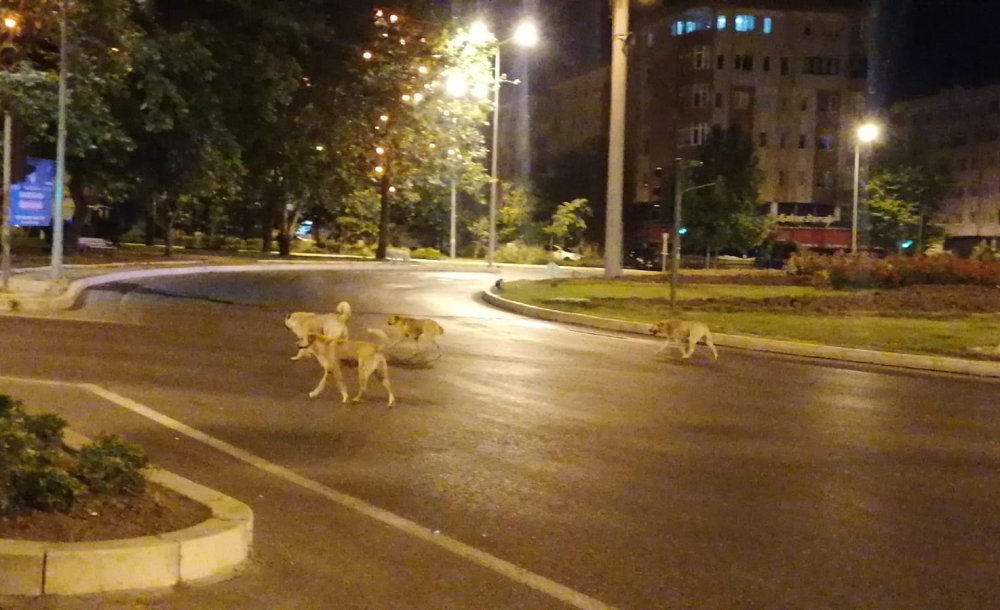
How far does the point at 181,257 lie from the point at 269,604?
40.7 m

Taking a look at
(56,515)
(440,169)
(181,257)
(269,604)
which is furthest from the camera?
(440,169)

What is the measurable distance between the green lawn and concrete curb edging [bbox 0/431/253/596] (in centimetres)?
1480

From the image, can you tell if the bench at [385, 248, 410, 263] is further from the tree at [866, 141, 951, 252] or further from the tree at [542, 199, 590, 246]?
the tree at [866, 141, 951, 252]

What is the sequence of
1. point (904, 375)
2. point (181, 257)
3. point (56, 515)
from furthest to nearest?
point (181, 257), point (904, 375), point (56, 515)

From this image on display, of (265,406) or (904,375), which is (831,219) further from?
(265,406)

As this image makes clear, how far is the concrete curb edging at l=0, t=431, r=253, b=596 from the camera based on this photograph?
5656 mm

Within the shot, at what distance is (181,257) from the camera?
44938 millimetres

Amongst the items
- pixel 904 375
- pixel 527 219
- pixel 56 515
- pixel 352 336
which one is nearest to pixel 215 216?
pixel 527 219

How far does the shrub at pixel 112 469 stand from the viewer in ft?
21.7

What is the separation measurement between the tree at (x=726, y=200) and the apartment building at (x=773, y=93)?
7180 mm

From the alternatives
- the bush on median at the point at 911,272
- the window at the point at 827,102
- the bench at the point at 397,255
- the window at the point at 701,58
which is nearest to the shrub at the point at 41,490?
the bush on median at the point at 911,272

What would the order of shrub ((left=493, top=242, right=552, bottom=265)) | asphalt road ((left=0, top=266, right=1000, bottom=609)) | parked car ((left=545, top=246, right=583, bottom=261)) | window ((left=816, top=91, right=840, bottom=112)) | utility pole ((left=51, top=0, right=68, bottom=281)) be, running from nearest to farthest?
1. asphalt road ((left=0, top=266, right=1000, bottom=609))
2. utility pole ((left=51, top=0, right=68, bottom=281))
3. shrub ((left=493, top=242, right=552, bottom=265))
4. parked car ((left=545, top=246, right=583, bottom=261))
5. window ((left=816, top=91, right=840, bottom=112))

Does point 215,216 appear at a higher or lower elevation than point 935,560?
higher

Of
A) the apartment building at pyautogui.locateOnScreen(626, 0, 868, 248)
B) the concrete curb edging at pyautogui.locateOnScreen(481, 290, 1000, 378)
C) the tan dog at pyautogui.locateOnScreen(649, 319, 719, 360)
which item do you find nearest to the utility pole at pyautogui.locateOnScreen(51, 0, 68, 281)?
the concrete curb edging at pyautogui.locateOnScreen(481, 290, 1000, 378)
